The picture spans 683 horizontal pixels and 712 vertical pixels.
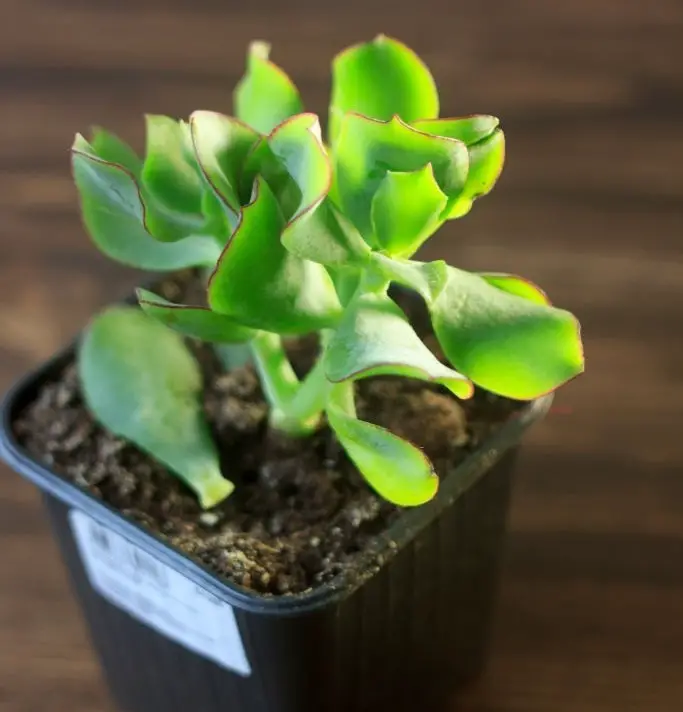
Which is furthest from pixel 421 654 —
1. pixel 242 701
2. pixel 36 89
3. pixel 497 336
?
pixel 36 89

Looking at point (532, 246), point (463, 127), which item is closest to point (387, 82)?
point (463, 127)

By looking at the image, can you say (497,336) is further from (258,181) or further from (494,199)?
→ (494,199)

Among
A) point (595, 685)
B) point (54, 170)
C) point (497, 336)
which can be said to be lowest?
point (595, 685)

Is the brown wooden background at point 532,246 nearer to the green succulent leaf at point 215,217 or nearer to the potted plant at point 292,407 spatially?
the potted plant at point 292,407

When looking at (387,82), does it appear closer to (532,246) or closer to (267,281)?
(267,281)

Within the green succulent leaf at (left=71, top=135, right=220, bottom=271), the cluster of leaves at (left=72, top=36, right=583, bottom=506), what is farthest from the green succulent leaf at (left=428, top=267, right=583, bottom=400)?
the green succulent leaf at (left=71, top=135, right=220, bottom=271)

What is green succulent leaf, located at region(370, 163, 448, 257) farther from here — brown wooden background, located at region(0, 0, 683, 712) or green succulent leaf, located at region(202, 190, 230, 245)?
brown wooden background, located at region(0, 0, 683, 712)

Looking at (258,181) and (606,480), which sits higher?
(258,181)

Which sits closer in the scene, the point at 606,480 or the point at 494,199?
the point at 606,480
